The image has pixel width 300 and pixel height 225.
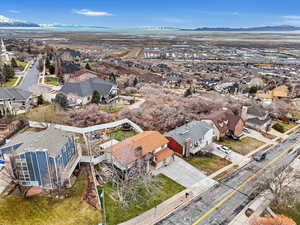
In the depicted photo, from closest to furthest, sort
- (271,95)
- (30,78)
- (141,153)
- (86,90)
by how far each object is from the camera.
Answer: (141,153), (86,90), (30,78), (271,95)

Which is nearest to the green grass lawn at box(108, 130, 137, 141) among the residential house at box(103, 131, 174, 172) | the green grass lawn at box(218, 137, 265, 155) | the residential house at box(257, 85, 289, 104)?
the residential house at box(103, 131, 174, 172)

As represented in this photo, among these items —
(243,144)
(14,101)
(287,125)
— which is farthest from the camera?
(287,125)

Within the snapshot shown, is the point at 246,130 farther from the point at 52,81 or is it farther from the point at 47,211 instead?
the point at 52,81

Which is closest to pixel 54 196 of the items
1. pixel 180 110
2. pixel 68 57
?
pixel 180 110

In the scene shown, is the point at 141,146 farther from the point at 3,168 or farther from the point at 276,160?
the point at 276,160

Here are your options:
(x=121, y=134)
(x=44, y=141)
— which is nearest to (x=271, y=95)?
(x=121, y=134)

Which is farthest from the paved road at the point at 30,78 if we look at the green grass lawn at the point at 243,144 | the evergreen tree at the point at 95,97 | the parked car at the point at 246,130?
the parked car at the point at 246,130
